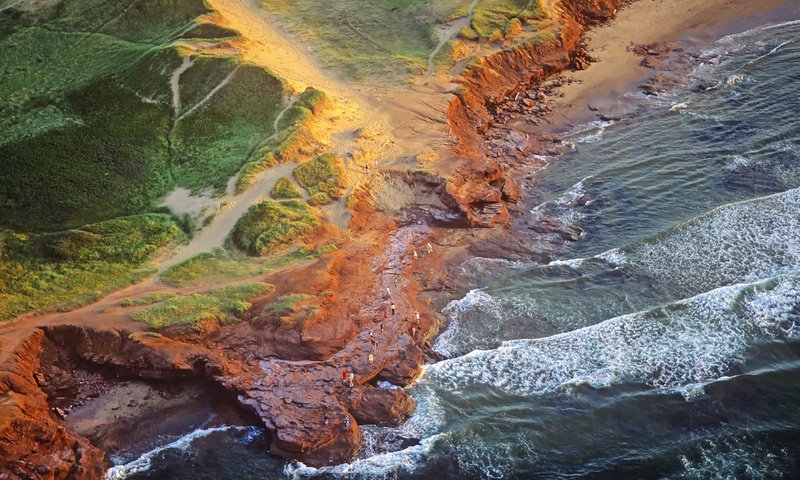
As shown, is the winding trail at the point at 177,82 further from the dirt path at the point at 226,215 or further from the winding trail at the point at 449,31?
the winding trail at the point at 449,31

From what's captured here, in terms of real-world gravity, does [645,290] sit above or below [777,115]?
below

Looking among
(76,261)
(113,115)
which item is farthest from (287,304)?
(113,115)

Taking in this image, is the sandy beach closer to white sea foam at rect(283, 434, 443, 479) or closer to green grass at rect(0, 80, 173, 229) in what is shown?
green grass at rect(0, 80, 173, 229)

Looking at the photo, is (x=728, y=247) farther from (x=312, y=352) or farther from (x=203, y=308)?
(x=203, y=308)

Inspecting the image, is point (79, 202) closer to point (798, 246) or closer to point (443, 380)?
point (443, 380)

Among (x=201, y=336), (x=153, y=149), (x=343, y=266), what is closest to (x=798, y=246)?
(x=343, y=266)

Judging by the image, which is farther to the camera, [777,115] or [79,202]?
[777,115]

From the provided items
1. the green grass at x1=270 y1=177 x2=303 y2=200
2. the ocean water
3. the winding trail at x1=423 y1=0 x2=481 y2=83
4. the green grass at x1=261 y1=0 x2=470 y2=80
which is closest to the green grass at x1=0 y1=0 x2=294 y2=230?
the green grass at x1=270 y1=177 x2=303 y2=200
